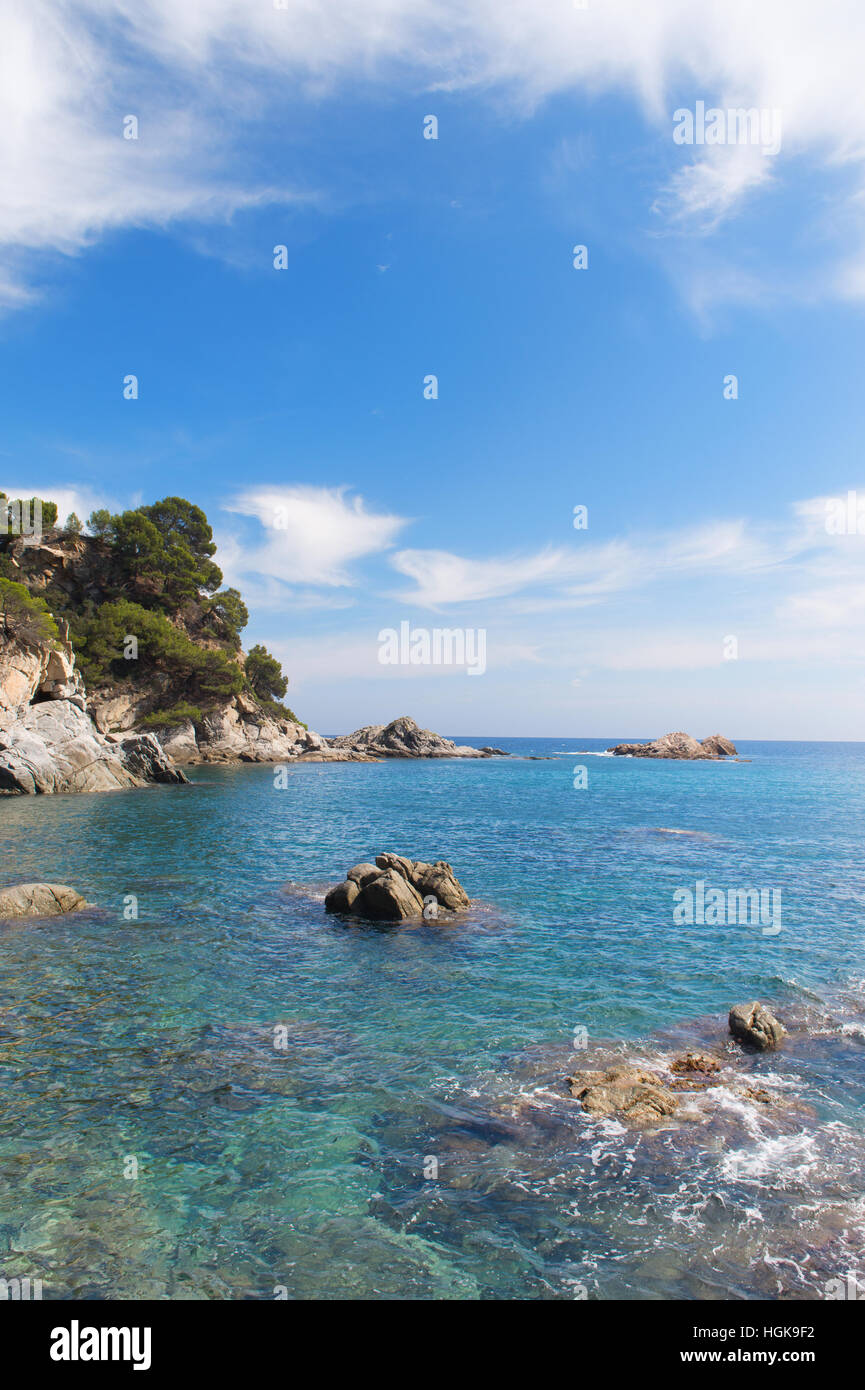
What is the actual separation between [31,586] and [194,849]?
6362 cm

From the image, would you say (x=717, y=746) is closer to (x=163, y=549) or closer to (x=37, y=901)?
(x=163, y=549)

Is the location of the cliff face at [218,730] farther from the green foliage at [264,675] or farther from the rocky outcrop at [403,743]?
the rocky outcrop at [403,743]

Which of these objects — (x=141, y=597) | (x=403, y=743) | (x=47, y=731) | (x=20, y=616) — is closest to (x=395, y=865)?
(x=47, y=731)

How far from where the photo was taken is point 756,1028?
15672 millimetres

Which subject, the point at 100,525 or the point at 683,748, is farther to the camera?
the point at 683,748

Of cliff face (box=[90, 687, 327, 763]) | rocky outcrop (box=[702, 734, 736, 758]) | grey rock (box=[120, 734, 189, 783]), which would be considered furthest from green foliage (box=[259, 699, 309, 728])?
rocky outcrop (box=[702, 734, 736, 758])

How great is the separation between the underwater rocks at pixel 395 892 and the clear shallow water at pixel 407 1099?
1.22 meters

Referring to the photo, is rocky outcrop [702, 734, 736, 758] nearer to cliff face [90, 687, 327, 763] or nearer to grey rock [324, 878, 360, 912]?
cliff face [90, 687, 327, 763]

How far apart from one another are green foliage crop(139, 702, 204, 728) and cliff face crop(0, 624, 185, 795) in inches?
699

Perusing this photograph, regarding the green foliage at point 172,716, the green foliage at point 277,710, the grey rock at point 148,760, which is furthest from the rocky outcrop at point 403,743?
the grey rock at point 148,760

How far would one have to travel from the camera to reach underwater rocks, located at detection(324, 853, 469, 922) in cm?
2577

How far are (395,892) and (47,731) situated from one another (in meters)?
48.3
